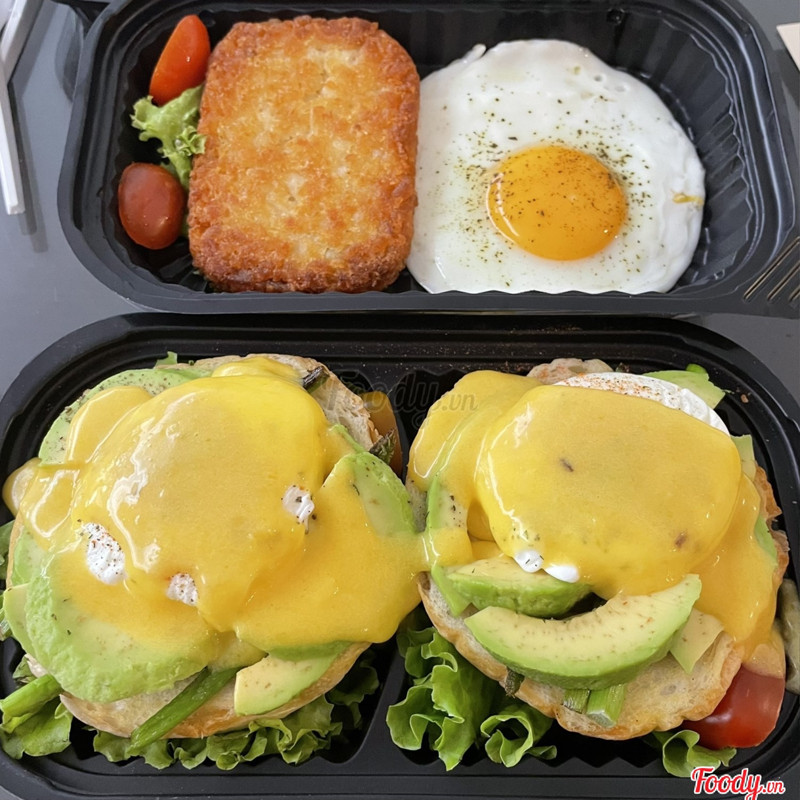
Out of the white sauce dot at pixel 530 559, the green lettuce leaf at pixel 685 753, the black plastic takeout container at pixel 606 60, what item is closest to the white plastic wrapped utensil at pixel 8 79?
the black plastic takeout container at pixel 606 60

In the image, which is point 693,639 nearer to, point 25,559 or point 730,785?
point 730,785

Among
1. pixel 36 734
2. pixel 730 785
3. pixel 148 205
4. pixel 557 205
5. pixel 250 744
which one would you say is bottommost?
pixel 36 734

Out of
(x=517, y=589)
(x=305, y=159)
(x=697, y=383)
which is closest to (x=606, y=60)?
(x=305, y=159)

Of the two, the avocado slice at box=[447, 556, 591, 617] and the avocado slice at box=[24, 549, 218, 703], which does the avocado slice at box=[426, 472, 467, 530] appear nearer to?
the avocado slice at box=[447, 556, 591, 617]

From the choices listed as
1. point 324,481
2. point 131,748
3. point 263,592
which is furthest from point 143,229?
point 131,748

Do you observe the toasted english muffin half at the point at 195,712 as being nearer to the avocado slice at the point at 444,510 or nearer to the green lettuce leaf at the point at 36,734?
the green lettuce leaf at the point at 36,734

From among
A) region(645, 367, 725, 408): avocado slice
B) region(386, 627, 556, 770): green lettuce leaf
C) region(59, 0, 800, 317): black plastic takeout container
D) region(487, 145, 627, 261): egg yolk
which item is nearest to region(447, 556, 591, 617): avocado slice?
region(386, 627, 556, 770): green lettuce leaf
